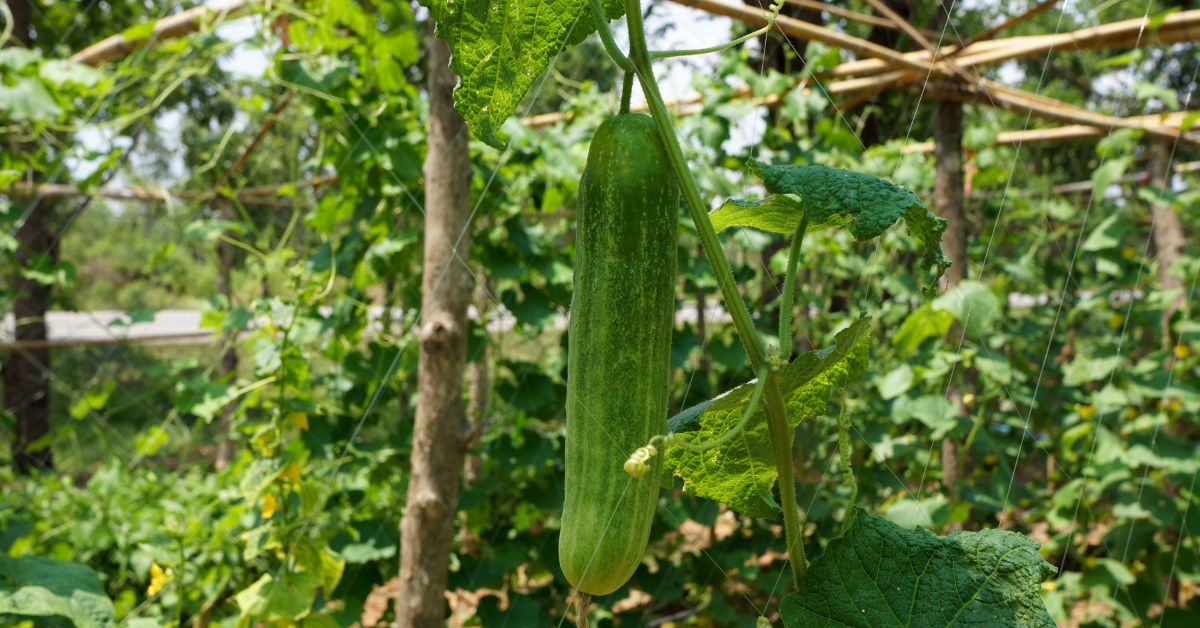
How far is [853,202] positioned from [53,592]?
134 centimetres

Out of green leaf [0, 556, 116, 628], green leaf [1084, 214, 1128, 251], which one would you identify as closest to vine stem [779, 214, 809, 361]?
green leaf [0, 556, 116, 628]

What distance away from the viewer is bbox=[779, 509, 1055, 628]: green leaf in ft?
1.84

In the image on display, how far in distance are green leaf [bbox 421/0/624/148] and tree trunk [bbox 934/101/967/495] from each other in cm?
191

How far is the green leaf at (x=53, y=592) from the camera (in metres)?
1.29

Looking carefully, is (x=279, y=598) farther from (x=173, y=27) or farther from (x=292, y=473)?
(x=173, y=27)

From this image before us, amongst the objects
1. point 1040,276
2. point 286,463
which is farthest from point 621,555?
point 1040,276

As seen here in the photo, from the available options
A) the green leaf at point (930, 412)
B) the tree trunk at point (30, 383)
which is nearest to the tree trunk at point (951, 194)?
the green leaf at point (930, 412)

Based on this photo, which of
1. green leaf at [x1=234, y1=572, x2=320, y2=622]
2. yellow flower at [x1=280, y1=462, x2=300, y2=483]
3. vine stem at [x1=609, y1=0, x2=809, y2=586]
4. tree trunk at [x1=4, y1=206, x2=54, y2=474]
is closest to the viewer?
vine stem at [x1=609, y1=0, x2=809, y2=586]

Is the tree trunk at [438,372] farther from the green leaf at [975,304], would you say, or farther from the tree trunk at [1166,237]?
the tree trunk at [1166,237]

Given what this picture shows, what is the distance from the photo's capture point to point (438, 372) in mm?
1472

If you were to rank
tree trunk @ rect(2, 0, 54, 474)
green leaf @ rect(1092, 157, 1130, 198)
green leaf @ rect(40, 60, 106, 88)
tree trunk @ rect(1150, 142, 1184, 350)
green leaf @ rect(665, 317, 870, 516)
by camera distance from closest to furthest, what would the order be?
green leaf @ rect(665, 317, 870, 516)
green leaf @ rect(40, 60, 106, 88)
green leaf @ rect(1092, 157, 1130, 198)
tree trunk @ rect(1150, 142, 1184, 350)
tree trunk @ rect(2, 0, 54, 474)

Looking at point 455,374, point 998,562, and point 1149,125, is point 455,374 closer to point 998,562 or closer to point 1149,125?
point 998,562

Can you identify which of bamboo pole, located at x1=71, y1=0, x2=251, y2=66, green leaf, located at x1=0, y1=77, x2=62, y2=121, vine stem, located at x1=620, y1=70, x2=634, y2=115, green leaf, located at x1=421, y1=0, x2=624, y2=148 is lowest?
vine stem, located at x1=620, y1=70, x2=634, y2=115

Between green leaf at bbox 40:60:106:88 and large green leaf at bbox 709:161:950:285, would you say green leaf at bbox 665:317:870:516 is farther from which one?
green leaf at bbox 40:60:106:88
